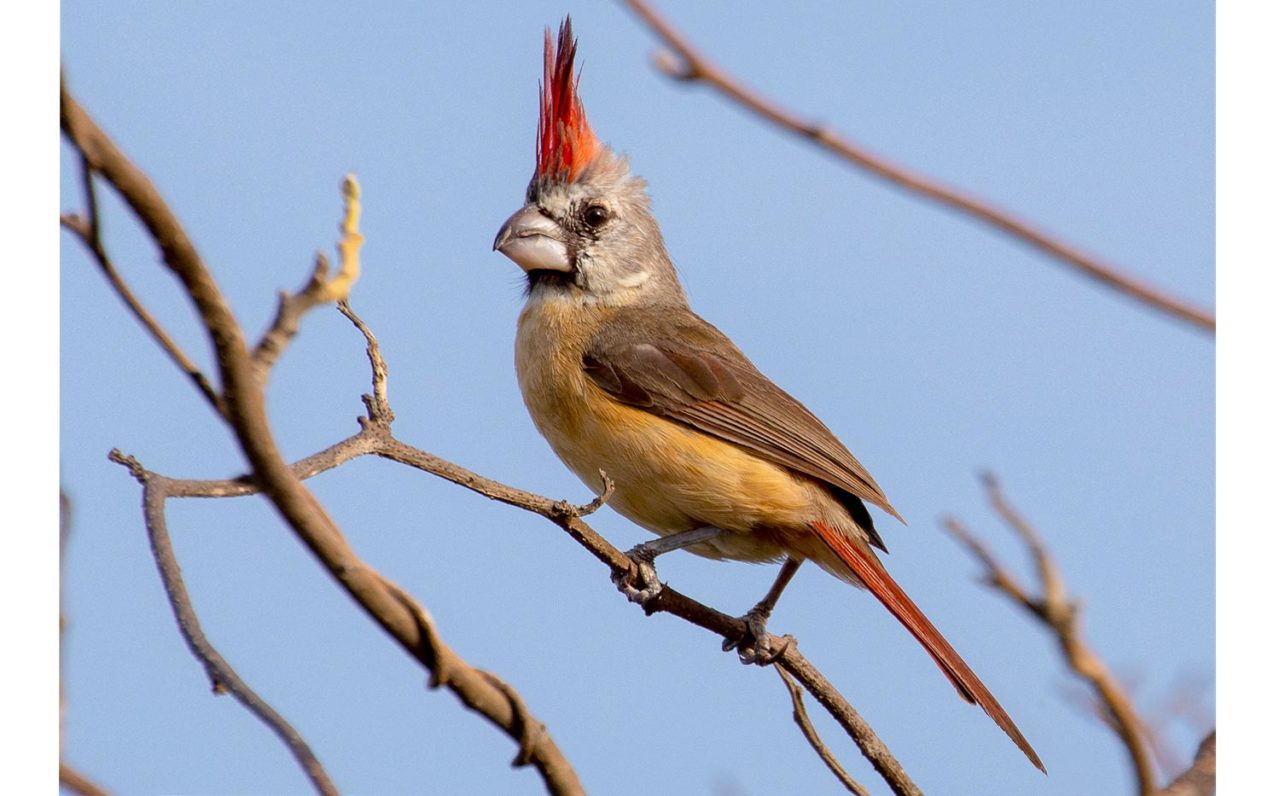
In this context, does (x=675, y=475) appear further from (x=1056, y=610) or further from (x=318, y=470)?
(x=1056, y=610)

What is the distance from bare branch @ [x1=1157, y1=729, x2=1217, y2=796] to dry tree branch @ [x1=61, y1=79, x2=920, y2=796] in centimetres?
70

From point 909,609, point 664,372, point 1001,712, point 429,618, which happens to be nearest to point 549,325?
point 664,372

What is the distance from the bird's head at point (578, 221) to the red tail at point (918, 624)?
2.88ft

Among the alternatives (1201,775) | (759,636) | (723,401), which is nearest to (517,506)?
(1201,775)

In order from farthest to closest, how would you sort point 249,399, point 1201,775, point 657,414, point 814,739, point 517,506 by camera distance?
point 657,414
point 814,739
point 517,506
point 1201,775
point 249,399

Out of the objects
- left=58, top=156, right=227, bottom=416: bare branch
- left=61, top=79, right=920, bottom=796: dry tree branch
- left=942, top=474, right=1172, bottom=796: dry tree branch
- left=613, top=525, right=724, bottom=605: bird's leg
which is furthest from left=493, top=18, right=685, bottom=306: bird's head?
left=942, top=474, right=1172, bottom=796: dry tree branch

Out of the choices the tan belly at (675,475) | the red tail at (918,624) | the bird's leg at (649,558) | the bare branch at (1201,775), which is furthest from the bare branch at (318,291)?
the tan belly at (675,475)

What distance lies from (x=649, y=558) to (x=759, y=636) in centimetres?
27

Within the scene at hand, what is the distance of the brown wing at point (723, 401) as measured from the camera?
10.3 ft

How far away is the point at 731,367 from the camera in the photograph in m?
3.41

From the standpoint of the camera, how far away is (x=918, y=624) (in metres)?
2.85

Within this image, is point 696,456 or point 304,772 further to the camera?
point 696,456

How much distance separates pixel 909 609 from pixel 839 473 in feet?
1.22
